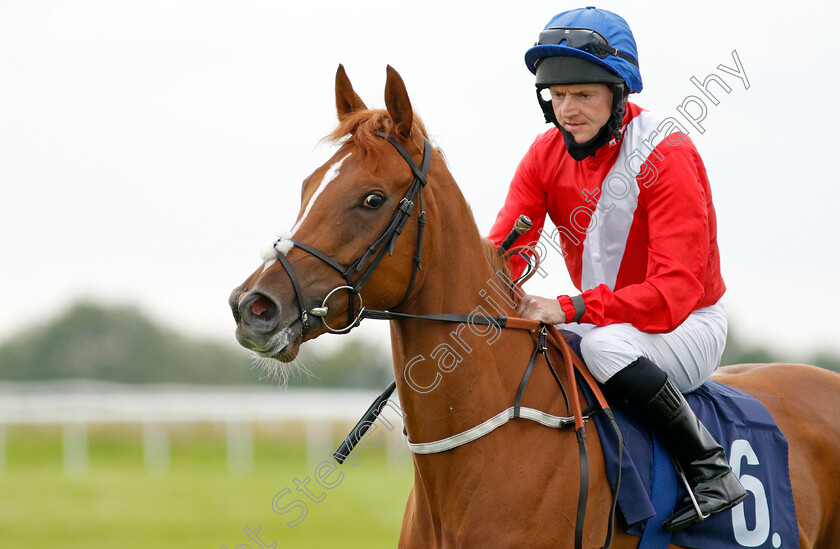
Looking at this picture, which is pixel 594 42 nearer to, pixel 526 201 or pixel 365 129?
pixel 526 201

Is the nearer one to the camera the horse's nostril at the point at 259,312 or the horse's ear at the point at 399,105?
the horse's nostril at the point at 259,312

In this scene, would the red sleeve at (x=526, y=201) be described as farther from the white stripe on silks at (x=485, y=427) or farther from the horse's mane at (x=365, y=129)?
the white stripe on silks at (x=485, y=427)

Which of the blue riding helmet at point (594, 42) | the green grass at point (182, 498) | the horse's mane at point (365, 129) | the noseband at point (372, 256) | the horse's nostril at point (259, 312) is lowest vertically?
the green grass at point (182, 498)

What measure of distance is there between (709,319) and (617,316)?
0.59 meters

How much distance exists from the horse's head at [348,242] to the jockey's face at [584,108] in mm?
756

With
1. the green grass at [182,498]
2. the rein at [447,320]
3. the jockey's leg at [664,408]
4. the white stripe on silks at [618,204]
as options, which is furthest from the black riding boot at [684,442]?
the green grass at [182,498]

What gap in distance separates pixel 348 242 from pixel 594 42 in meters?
1.38

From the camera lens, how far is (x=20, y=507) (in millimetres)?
11703

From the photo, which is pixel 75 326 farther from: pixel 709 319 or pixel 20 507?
pixel 709 319

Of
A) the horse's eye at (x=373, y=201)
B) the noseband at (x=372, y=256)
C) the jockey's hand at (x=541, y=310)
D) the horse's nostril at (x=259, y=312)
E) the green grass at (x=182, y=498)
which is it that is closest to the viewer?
the horse's nostril at (x=259, y=312)

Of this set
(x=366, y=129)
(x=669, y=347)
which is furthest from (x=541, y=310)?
(x=366, y=129)

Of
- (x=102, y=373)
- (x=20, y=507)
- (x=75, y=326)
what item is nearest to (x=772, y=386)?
(x=20, y=507)

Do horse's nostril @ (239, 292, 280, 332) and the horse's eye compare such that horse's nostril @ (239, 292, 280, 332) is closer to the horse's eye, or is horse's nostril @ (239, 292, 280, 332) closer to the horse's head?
the horse's head

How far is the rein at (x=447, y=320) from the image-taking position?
281cm
